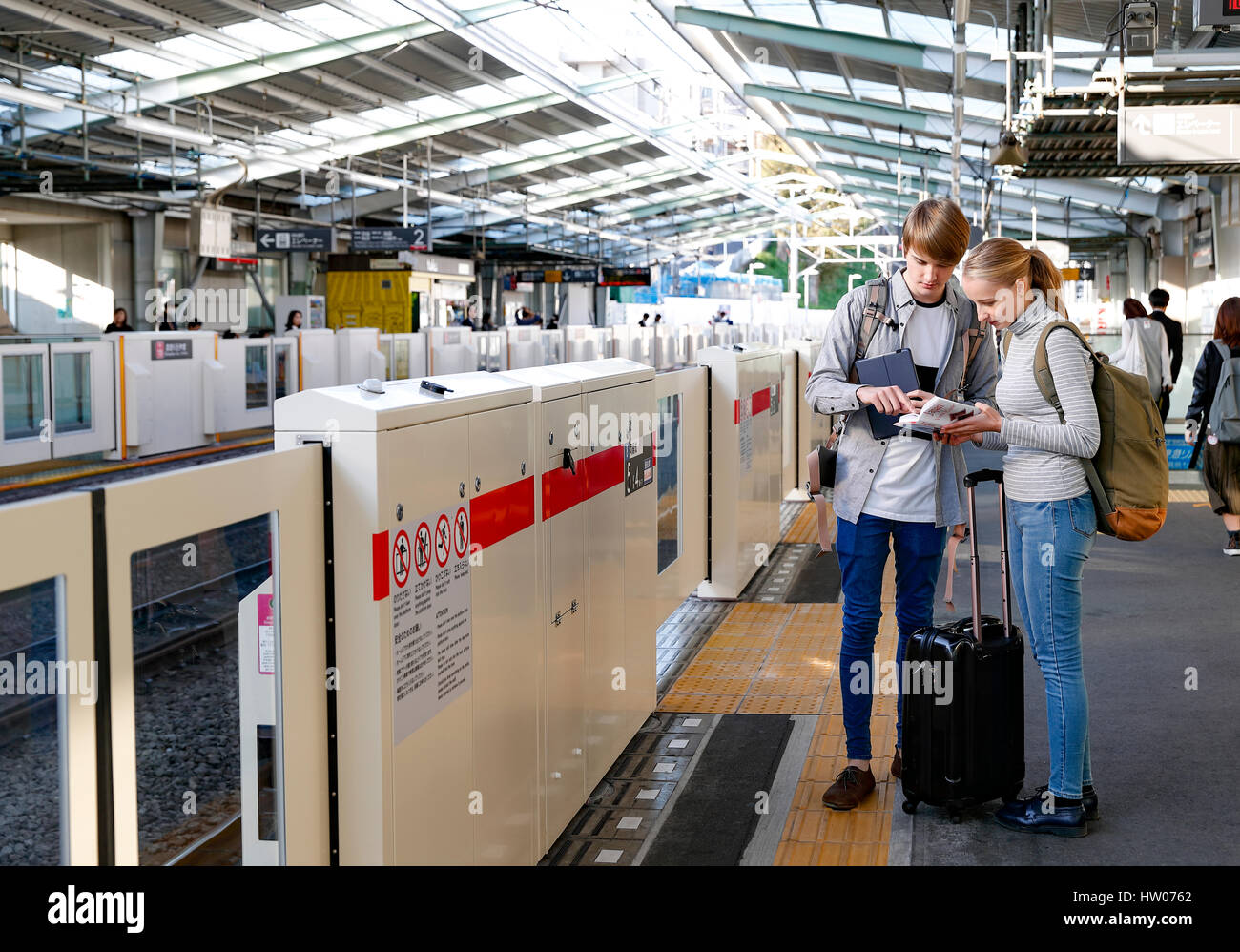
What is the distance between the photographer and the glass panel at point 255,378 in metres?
17.0

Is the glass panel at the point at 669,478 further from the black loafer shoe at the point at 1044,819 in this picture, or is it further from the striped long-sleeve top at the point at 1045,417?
the black loafer shoe at the point at 1044,819

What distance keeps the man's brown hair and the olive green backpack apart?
0.35 m

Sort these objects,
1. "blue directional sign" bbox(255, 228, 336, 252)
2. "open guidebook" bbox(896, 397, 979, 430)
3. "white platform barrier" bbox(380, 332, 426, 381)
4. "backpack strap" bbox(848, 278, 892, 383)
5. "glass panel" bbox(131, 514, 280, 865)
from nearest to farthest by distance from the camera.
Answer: "glass panel" bbox(131, 514, 280, 865) → "open guidebook" bbox(896, 397, 979, 430) → "backpack strap" bbox(848, 278, 892, 383) → "white platform barrier" bbox(380, 332, 426, 381) → "blue directional sign" bbox(255, 228, 336, 252)

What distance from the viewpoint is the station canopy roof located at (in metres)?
15.8

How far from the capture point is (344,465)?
8.47 feet

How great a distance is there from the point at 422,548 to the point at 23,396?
11184mm

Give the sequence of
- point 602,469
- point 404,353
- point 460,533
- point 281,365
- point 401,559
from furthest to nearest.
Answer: point 404,353
point 281,365
point 602,469
point 460,533
point 401,559

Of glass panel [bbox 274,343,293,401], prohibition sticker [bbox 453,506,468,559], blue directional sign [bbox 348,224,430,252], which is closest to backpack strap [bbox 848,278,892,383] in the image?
prohibition sticker [bbox 453,506,468,559]

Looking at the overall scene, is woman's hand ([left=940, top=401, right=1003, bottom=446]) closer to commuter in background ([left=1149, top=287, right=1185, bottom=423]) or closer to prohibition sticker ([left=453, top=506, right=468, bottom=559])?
prohibition sticker ([left=453, top=506, right=468, bottom=559])

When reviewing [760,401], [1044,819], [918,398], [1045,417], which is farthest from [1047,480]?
[760,401]

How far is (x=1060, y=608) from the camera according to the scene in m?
3.68

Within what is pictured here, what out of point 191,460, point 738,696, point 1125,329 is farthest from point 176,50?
point 738,696

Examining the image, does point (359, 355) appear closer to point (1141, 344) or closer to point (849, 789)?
point (1141, 344)

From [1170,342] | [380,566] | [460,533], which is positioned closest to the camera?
[380,566]
